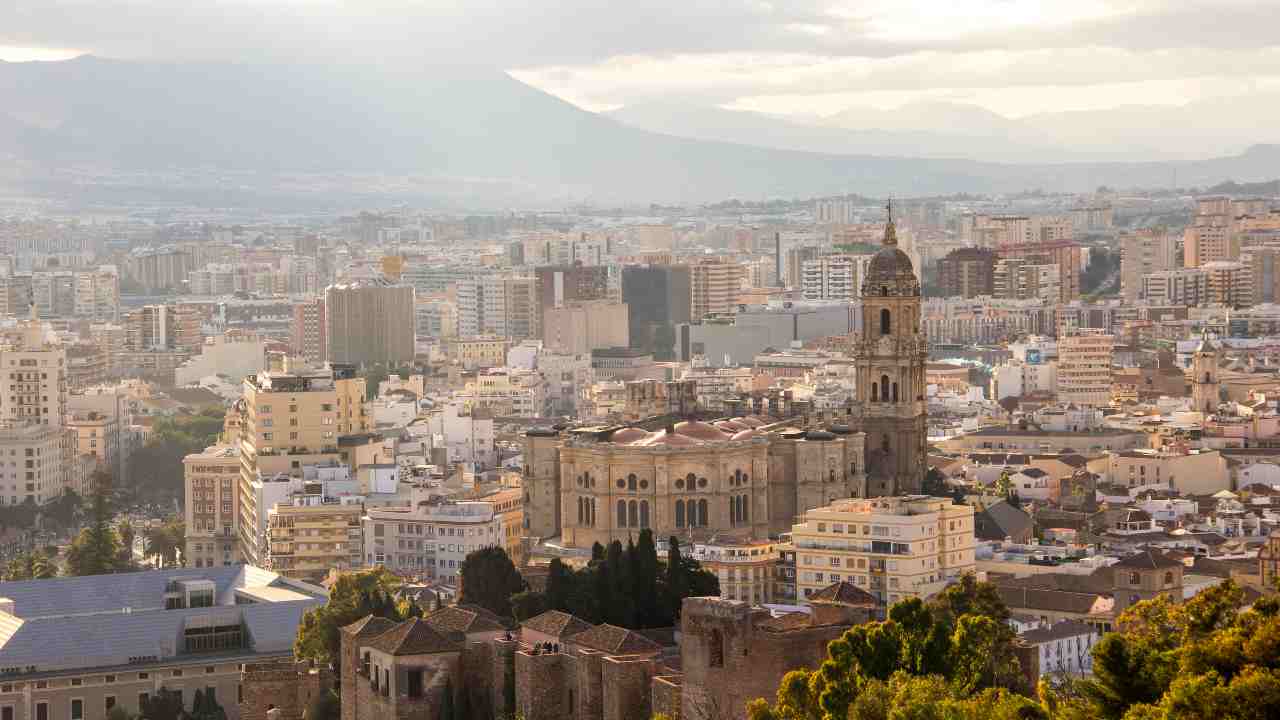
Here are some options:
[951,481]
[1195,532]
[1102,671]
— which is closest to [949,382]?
[951,481]

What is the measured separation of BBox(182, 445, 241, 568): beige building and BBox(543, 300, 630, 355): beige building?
7006 centimetres

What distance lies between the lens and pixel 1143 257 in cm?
17275

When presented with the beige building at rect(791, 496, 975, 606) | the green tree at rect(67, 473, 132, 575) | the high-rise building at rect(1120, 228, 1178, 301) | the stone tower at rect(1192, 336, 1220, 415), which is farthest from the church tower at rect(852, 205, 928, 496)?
the high-rise building at rect(1120, 228, 1178, 301)

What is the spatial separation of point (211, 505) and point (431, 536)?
13.0m

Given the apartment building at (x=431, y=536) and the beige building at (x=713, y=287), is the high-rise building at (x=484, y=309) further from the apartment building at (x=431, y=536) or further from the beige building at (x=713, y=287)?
the apartment building at (x=431, y=536)

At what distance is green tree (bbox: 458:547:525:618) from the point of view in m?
51.4

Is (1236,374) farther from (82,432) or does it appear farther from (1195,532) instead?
(1195,532)

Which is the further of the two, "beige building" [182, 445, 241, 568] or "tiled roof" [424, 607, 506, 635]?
"beige building" [182, 445, 241, 568]

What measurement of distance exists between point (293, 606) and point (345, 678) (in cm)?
873

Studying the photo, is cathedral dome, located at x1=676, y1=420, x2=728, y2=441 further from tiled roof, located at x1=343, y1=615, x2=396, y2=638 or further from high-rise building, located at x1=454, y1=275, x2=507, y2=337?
high-rise building, located at x1=454, y1=275, x2=507, y2=337

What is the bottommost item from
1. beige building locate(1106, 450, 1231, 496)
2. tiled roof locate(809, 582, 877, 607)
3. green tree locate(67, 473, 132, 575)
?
green tree locate(67, 473, 132, 575)

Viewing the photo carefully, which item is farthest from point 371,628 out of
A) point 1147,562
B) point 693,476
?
point 693,476

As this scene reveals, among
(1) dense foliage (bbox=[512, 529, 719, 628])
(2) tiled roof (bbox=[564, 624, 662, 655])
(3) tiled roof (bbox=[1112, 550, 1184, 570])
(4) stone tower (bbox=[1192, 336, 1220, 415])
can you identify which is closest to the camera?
(2) tiled roof (bbox=[564, 624, 662, 655])

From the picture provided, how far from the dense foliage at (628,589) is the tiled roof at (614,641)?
5574 mm
